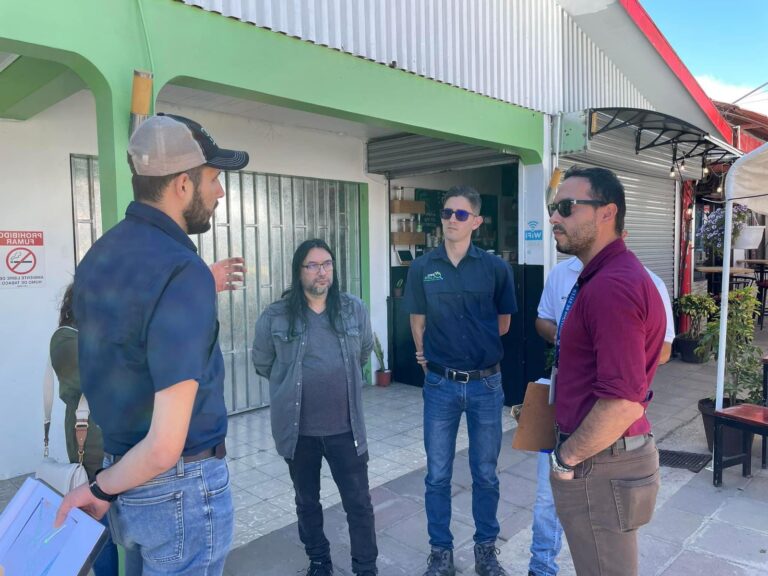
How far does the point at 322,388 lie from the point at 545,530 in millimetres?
1342

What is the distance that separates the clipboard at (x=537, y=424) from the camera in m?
2.25

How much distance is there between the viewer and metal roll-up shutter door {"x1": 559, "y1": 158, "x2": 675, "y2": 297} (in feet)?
25.6

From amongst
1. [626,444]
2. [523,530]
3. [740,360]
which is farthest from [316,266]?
[740,360]

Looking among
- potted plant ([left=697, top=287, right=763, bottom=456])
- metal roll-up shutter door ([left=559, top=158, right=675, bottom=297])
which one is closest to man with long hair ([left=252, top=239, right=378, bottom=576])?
potted plant ([left=697, top=287, right=763, bottom=456])

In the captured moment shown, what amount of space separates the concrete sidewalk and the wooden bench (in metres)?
0.11

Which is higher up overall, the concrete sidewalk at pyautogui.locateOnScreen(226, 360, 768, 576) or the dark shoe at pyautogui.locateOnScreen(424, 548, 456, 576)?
the dark shoe at pyautogui.locateOnScreen(424, 548, 456, 576)

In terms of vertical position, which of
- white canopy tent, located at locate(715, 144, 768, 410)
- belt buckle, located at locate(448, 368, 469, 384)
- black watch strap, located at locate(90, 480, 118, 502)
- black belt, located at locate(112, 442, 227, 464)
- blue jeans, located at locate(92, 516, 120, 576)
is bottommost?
blue jeans, located at locate(92, 516, 120, 576)

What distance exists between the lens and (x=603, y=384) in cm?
177

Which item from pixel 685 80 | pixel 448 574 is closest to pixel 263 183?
pixel 448 574

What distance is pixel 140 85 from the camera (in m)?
2.85

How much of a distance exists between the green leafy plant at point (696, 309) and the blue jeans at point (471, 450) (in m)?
6.82

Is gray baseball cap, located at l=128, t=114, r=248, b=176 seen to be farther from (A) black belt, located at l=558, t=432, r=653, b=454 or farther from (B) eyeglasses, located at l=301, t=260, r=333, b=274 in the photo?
(A) black belt, located at l=558, t=432, r=653, b=454

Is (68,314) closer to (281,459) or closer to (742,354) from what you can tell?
(281,459)

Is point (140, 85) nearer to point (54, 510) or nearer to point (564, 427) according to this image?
point (54, 510)
